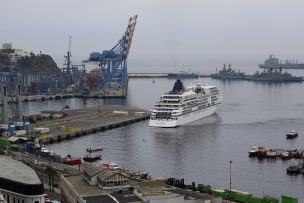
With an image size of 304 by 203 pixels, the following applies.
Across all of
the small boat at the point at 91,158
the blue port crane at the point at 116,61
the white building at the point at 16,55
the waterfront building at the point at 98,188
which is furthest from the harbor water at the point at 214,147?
the white building at the point at 16,55

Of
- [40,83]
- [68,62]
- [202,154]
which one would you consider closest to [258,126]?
[202,154]

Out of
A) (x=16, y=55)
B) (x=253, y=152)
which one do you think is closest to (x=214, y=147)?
(x=253, y=152)

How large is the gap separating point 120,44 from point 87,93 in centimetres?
544

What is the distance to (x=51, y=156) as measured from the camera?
20.4m

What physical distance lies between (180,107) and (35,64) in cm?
4328

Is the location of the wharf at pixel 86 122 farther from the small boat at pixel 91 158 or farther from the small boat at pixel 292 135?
the small boat at pixel 292 135

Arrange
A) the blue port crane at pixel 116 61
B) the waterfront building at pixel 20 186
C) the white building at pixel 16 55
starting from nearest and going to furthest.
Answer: the waterfront building at pixel 20 186 < the blue port crane at pixel 116 61 < the white building at pixel 16 55

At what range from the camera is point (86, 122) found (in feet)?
103

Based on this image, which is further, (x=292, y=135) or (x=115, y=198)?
(x=292, y=135)

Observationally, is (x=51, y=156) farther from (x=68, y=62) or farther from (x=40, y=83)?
(x=68, y=62)

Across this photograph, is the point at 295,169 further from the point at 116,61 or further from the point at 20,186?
the point at 116,61

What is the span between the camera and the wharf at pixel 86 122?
27.0 m

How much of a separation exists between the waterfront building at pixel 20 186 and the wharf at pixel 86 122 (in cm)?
1291

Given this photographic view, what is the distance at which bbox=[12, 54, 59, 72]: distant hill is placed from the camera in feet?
226
